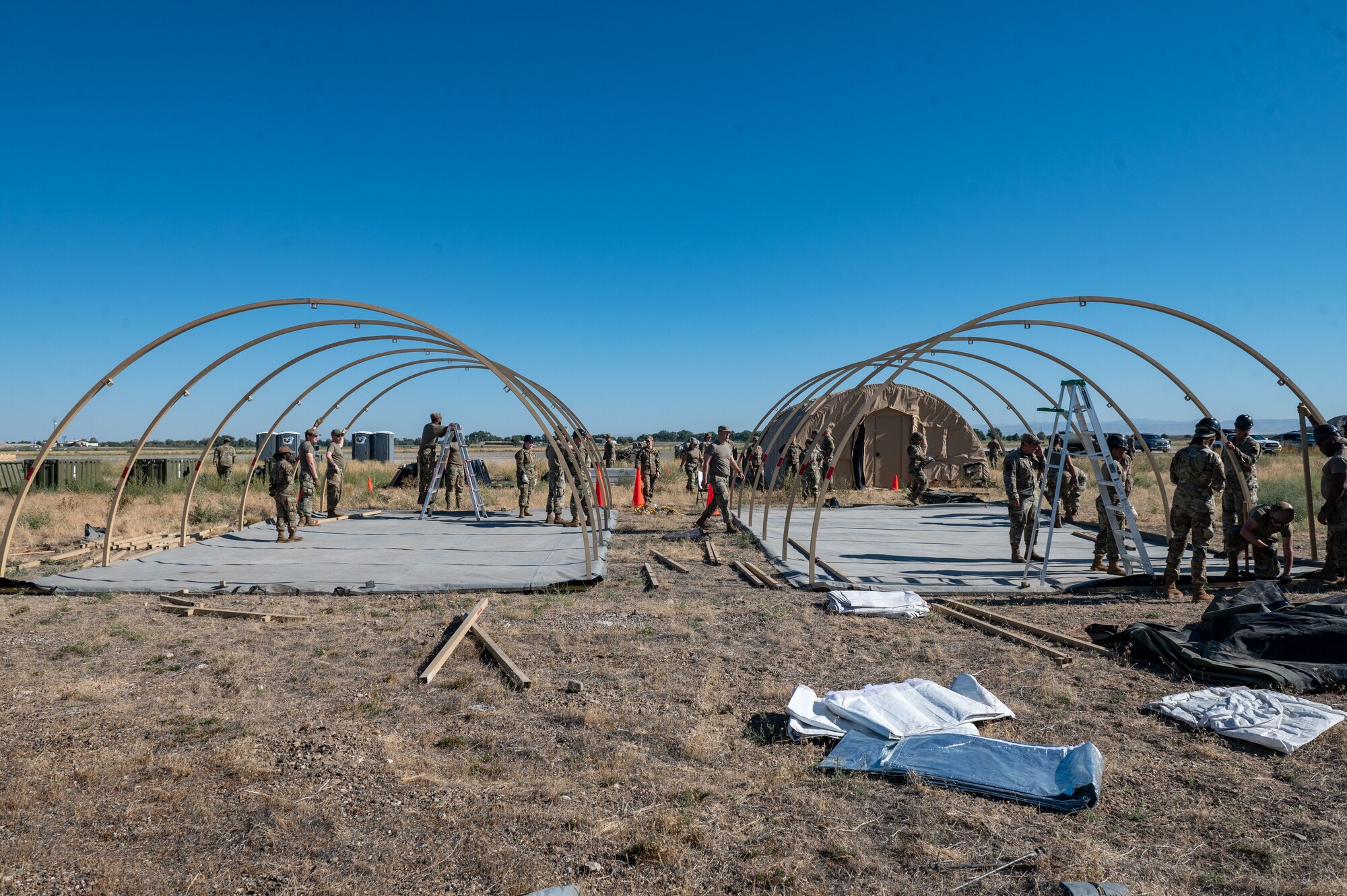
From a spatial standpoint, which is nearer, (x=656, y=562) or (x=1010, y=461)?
(x=1010, y=461)

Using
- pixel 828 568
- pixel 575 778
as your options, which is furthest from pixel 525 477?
pixel 575 778

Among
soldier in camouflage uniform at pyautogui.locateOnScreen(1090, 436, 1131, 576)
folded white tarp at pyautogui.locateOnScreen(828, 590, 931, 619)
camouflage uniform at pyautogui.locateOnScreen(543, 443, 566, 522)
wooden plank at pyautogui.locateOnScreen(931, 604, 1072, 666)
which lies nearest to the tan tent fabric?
camouflage uniform at pyautogui.locateOnScreen(543, 443, 566, 522)

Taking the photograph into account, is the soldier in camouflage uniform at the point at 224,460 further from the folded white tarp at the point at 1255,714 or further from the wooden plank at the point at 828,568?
the folded white tarp at the point at 1255,714

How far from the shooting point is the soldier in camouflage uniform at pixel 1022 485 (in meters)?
10.3

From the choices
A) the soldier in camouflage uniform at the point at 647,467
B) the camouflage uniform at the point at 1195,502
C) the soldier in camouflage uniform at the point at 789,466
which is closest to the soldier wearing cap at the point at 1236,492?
the camouflage uniform at the point at 1195,502

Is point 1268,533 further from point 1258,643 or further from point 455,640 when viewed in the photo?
point 455,640

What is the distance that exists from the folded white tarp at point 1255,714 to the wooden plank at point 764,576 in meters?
4.73

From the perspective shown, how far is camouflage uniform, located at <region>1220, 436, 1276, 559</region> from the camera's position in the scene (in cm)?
938

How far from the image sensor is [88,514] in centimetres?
1622

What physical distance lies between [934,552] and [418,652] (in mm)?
8028

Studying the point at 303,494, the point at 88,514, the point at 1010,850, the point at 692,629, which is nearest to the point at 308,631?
the point at 692,629

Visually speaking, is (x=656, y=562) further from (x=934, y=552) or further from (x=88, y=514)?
(x=88, y=514)

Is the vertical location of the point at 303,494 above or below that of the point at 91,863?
above

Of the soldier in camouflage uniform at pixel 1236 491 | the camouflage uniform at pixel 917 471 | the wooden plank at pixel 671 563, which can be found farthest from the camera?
the camouflage uniform at pixel 917 471
